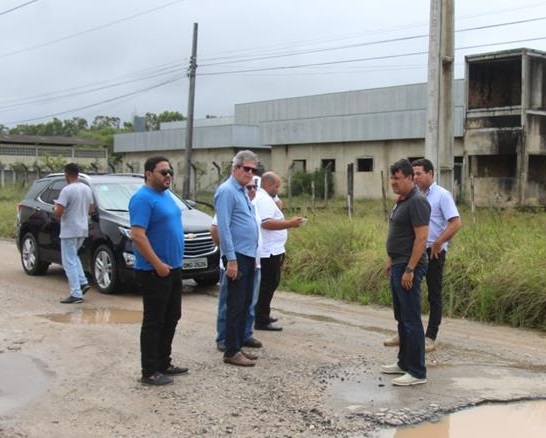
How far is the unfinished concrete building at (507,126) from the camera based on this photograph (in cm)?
2995

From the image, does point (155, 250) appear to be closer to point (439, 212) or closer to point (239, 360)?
point (239, 360)

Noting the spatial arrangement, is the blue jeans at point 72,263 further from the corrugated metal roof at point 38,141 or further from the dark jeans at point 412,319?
the corrugated metal roof at point 38,141

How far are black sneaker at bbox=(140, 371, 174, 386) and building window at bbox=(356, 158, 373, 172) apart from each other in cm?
3347

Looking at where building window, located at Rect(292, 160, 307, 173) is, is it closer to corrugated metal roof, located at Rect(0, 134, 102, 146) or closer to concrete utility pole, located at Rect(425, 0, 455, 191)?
concrete utility pole, located at Rect(425, 0, 455, 191)

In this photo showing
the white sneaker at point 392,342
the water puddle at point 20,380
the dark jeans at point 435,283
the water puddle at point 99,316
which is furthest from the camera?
the water puddle at point 99,316

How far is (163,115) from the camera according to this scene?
99.8 metres

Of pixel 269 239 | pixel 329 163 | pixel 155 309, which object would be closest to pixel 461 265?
pixel 269 239

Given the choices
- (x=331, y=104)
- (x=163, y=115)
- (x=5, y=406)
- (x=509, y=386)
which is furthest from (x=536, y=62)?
(x=163, y=115)

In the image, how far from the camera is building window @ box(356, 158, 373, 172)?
3847 centimetres

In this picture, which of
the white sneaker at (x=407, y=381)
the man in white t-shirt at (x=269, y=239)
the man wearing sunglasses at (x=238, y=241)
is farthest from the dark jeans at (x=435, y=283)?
the man wearing sunglasses at (x=238, y=241)

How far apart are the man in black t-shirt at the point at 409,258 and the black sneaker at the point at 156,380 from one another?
1.89 meters

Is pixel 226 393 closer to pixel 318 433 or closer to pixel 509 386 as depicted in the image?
pixel 318 433

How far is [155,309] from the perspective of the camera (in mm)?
5656

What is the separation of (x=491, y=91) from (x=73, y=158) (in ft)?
142
